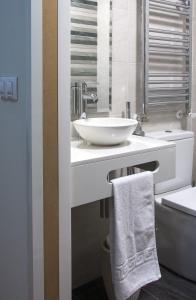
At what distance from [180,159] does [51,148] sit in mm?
1215

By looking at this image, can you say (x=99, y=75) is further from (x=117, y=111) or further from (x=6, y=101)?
(x=6, y=101)

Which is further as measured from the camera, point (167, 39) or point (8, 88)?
point (167, 39)

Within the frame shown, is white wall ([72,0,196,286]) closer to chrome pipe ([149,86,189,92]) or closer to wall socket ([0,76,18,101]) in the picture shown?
chrome pipe ([149,86,189,92])

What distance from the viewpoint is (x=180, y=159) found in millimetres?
2201

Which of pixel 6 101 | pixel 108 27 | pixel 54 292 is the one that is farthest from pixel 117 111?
pixel 54 292

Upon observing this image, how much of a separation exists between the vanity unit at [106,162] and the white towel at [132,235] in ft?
0.24

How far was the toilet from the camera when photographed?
75.8 inches

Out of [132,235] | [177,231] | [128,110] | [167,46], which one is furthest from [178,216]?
[167,46]

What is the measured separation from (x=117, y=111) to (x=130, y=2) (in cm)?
65

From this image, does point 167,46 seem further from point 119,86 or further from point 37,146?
point 37,146

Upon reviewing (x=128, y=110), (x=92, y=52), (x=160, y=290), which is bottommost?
(x=160, y=290)

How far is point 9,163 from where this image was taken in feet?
4.55

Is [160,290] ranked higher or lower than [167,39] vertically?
lower

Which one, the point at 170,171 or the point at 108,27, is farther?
the point at 108,27
